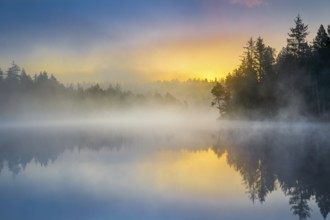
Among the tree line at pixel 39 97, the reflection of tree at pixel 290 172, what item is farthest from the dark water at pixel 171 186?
the tree line at pixel 39 97

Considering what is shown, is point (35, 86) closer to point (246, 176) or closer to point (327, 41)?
point (327, 41)

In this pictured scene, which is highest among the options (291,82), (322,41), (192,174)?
(322,41)

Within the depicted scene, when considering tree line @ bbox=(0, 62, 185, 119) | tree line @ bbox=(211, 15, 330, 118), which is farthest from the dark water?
tree line @ bbox=(0, 62, 185, 119)

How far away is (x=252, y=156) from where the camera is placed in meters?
22.4

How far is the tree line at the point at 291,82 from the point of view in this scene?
53.2 metres

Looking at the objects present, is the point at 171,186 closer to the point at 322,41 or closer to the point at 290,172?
the point at 290,172

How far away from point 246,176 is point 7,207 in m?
10.8

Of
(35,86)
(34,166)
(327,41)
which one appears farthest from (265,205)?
(35,86)

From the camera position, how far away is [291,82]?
59438 mm

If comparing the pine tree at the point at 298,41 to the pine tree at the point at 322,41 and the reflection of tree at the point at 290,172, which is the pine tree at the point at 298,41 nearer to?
the pine tree at the point at 322,41

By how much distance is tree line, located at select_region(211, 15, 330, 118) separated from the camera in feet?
175

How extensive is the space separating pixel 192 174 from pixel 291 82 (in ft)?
159

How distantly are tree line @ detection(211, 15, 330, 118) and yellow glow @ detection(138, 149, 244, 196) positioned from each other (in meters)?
37.4

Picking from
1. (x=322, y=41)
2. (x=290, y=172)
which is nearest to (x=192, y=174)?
(x=290, y=172)
